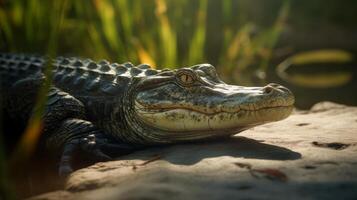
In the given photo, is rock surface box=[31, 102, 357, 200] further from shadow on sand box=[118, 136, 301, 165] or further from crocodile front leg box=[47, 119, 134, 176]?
crocodile front leg box=[47, 119, 134, 176]

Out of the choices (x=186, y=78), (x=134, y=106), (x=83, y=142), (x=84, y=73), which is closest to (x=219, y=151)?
(x=186, y=78)

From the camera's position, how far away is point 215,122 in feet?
9.66

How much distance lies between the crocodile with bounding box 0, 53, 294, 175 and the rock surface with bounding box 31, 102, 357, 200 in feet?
0.49

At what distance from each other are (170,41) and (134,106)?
2439 millimetres

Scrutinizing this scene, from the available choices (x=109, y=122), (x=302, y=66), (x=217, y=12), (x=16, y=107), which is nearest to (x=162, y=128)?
(x=109, y=122)

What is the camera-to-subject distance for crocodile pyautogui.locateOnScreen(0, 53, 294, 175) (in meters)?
2.90

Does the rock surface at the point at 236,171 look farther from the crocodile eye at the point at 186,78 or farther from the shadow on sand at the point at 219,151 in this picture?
the crocodile eye at the point at 186,78

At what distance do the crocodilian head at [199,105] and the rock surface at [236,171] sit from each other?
11 centimetres

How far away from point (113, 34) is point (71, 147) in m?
2.61

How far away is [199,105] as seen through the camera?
9.93 feet

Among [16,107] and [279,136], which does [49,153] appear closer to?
[16,107]

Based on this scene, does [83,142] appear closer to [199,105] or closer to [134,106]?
[134,106]

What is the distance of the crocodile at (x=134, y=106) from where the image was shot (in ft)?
9.50

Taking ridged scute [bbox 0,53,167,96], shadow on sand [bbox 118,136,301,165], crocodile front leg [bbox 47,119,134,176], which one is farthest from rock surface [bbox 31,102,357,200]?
ridged scute [bbox 0,53,167,96]
